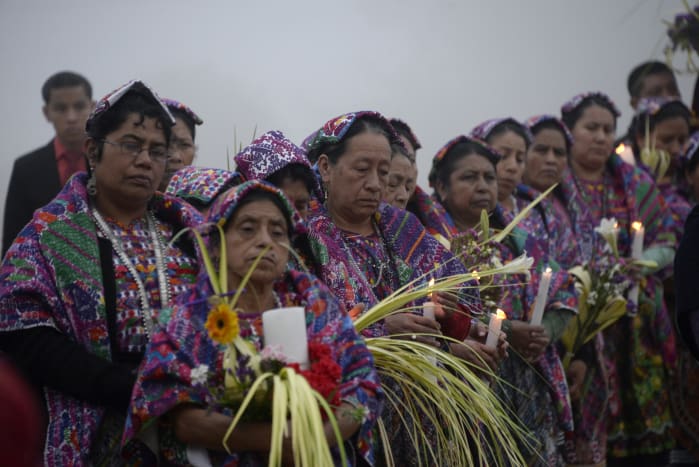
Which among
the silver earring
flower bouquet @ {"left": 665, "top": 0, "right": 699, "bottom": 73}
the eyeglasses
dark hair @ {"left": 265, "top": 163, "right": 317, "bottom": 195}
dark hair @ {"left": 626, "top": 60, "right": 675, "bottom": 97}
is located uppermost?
flower bouquet @ {"left": 665, "top": 0, "right": 699, "bottom": 73}

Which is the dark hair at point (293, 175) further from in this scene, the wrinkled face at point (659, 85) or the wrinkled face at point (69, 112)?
the wrinkled face at point (659, 85)

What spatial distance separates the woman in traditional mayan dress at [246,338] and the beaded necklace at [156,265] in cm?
23

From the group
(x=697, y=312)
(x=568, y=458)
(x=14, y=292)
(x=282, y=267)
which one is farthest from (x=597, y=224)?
(x=14, y=292)

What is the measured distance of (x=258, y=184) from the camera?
2934 millimetres

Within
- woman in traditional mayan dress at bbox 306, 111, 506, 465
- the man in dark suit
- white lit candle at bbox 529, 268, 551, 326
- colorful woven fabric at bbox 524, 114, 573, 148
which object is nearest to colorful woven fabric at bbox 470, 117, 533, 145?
colorful woven fabric at bbox 524, 114, 573, 148

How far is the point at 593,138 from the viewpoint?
6062 millimetres

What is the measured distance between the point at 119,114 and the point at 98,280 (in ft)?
1.87

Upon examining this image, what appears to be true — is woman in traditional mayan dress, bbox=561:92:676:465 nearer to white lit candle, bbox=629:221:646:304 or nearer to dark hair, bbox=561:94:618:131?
dark hair, bbox=561:94:618:131

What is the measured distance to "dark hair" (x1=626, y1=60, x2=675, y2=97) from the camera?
7391 millimetres

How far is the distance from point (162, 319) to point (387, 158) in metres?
1.39

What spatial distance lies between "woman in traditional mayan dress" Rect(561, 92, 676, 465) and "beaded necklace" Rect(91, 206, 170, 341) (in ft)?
10.3

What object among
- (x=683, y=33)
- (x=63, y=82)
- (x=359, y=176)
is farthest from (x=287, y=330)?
(x=683, y=33)

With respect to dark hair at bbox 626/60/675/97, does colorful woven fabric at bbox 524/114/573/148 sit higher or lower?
lower

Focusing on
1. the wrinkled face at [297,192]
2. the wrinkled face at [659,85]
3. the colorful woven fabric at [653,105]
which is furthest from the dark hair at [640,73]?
the wrinkled face at [297,192]
